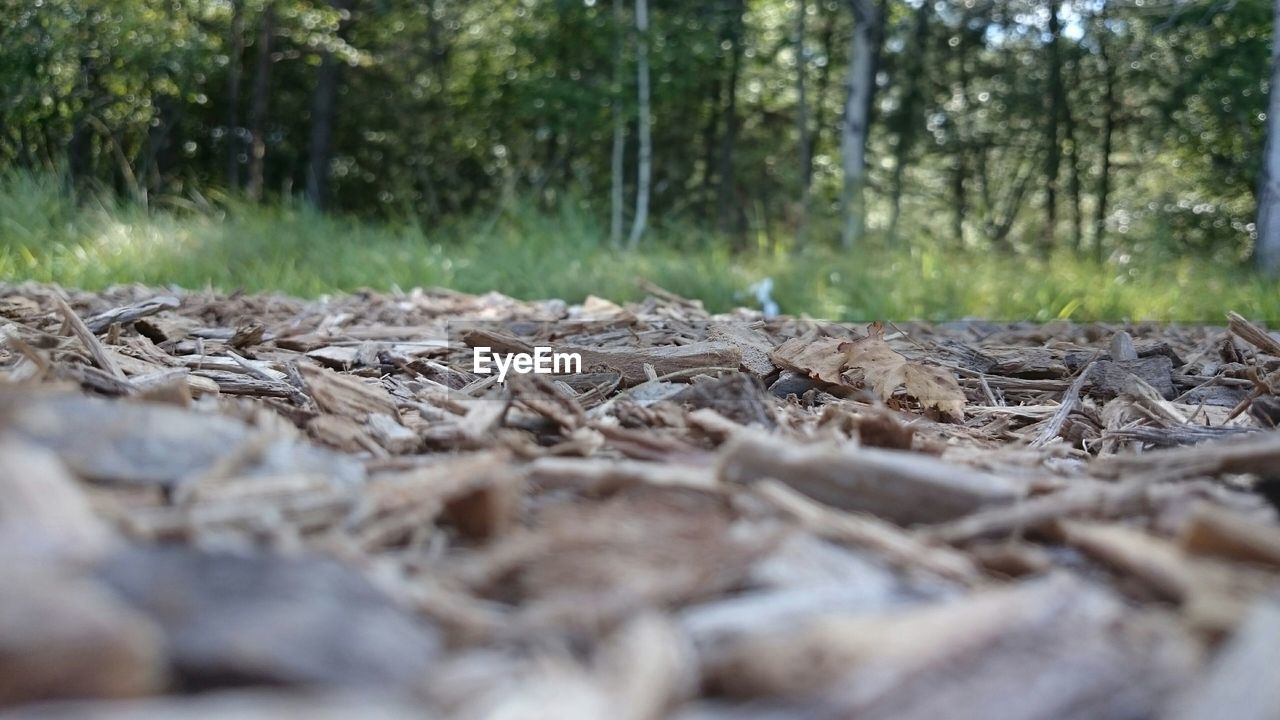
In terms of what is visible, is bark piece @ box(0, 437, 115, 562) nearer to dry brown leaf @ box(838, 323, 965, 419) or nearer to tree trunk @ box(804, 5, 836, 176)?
dry brown leaf @ box(838, 323, 965, 419)

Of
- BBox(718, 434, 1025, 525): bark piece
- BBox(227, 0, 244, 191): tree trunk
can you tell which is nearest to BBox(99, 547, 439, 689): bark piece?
BBox(718, 434, 1025, 525): bark piece

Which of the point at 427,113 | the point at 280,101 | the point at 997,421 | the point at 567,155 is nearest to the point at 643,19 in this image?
the point at 567,155

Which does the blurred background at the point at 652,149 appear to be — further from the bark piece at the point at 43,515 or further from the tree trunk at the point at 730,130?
the bark piece at the point at 43,515

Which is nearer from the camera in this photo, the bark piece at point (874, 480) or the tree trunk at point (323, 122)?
the bark piece at point (874, 480)

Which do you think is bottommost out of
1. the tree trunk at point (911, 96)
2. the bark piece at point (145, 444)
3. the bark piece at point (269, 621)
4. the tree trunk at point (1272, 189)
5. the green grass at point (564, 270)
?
the green grass at point (564, 270)

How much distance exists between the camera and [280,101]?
1288 centimetres

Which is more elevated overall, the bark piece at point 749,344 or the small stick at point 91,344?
the small stick at point 91,344

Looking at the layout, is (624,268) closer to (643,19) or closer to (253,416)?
(253,416)

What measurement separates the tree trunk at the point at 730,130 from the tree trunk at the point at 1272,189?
5.76m

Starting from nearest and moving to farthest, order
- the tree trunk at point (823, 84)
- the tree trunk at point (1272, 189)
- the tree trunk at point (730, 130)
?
the tree trunk at point (1272, 189), the tree trunk at point (730, 130), the tree trunk at point (823, 84)

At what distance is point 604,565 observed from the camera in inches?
34.4

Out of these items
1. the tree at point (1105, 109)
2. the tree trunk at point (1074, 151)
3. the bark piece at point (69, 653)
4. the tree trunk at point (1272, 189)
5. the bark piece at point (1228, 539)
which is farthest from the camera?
the tree trunk at point (1074, 151)

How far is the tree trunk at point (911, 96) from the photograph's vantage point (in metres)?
13.0

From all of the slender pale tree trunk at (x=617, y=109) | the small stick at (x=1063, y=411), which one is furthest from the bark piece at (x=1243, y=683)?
the slender pale tree trunk at (x=617, y=109)
